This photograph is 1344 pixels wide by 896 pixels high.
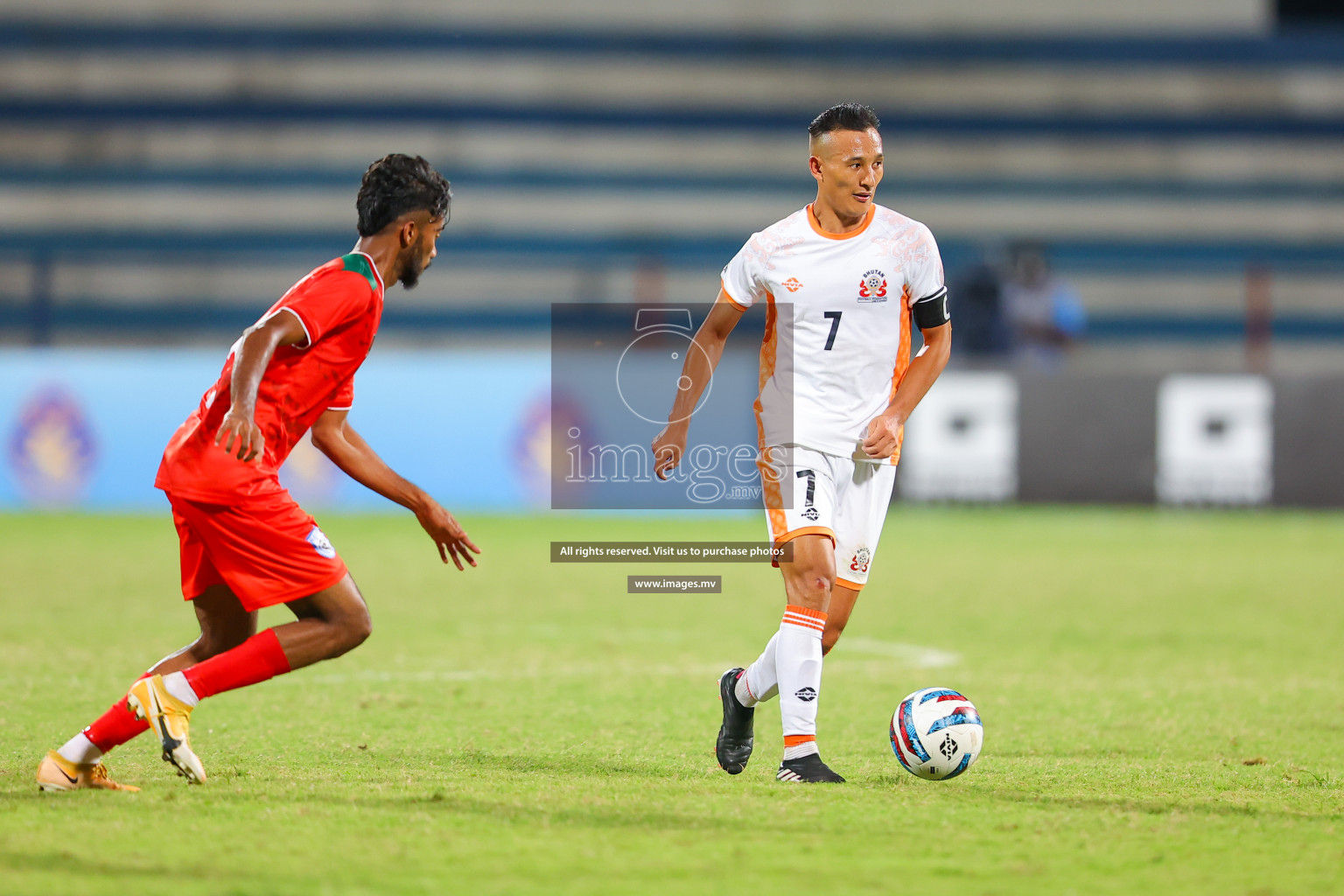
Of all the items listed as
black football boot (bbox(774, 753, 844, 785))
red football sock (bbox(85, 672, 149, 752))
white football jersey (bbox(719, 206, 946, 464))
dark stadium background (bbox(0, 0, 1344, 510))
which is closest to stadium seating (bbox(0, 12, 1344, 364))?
dark stadium background (bbox(0, 0, 1344, 510))

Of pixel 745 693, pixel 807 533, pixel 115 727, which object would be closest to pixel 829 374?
pixel 807 533

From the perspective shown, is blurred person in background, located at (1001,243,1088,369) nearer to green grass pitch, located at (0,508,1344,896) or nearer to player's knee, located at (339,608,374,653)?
green grass pitch, located at (0,508,1344,896)

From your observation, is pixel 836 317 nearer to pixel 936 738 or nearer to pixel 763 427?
pixel 763 427

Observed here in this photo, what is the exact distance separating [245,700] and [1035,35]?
2041 centimetres

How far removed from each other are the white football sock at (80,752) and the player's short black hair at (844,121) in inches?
113

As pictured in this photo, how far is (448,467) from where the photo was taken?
48.6ft

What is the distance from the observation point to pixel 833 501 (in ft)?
16.9

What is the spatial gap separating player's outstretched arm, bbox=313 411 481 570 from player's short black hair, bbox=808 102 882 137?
5.62 ft

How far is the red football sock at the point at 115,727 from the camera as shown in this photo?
4.46 metres

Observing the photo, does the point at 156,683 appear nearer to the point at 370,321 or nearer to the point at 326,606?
the point at 326,606

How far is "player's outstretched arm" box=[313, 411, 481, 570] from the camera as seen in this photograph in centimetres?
479

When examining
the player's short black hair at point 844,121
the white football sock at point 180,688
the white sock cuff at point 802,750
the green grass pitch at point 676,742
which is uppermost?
the player's short black hair at point 844,121

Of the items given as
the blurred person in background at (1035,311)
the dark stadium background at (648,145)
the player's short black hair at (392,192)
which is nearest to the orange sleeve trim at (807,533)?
the player's short black hair at (392,192)

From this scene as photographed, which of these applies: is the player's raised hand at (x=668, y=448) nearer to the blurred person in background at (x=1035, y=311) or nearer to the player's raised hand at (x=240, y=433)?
the player's raised hand at (x=240, y=433)
